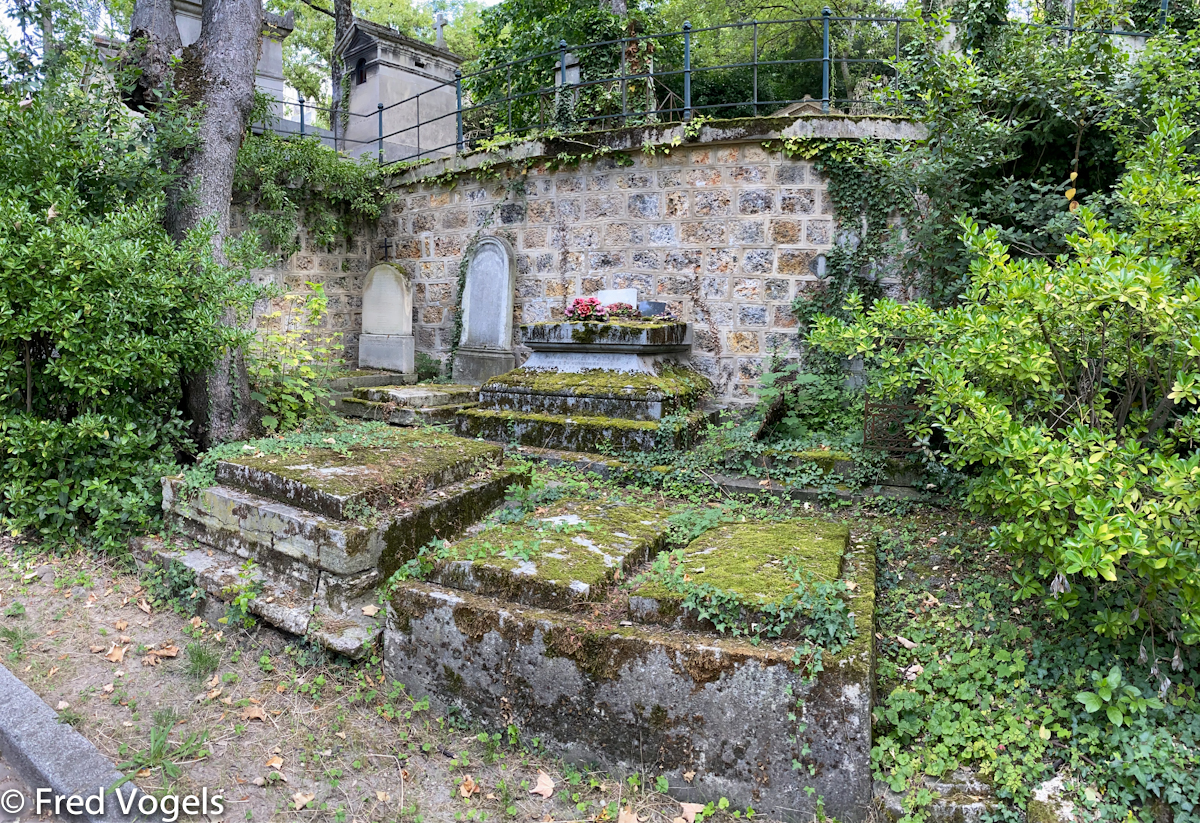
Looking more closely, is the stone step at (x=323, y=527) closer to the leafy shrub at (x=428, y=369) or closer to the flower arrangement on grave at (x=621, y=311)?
the flower arrangement on grave at (x=621, y=311)

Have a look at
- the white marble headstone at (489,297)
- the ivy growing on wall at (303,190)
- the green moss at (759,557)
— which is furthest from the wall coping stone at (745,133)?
the green moss at (759,557)

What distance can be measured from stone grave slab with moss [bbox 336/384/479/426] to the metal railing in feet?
10.7

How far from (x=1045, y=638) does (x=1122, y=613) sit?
395 millimetres

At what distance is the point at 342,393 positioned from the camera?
805 cm

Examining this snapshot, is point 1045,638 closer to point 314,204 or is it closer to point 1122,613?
point 1122,613

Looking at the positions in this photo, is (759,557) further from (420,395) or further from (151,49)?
(151,49)

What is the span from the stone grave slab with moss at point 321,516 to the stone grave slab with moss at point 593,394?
3.69 ft

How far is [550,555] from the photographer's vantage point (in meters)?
2.88

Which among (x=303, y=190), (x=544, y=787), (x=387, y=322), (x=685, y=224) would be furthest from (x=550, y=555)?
(x=303, y=190)

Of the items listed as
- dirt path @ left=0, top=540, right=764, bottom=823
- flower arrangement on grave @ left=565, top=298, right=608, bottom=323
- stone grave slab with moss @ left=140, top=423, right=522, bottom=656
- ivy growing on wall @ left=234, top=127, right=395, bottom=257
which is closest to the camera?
dirt path @ left=0, top=540, right=764, bottom=823

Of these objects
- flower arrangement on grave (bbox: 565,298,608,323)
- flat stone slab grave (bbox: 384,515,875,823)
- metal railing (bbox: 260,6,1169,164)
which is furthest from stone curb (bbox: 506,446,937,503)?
metal railing (bbox: 260,6,1169,164)

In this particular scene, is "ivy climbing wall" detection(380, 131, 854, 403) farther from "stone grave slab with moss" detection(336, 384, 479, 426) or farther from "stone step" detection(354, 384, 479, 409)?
"stone grave slab with moss" detection(336, 384, 479, 426)

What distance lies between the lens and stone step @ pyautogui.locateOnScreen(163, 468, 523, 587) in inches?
125

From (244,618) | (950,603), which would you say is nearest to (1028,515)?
(950,603)
